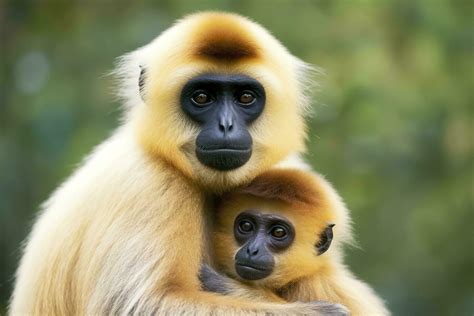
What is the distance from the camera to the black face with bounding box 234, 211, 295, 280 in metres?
9.36

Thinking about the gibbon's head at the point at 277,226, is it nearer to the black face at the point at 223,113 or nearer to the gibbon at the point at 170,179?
the gibbon at the point at 170,179

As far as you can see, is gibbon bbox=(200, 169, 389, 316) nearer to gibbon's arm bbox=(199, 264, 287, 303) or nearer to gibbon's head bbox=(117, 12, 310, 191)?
gibbon's arm bbox=(199, 264, 287, 303)

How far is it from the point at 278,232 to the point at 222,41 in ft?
5.90

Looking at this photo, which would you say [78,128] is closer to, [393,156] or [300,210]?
[393,156]

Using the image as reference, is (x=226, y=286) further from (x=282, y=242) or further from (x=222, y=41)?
(x=222, y=41)

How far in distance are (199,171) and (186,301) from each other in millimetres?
1230

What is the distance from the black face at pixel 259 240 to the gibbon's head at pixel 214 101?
0.38m

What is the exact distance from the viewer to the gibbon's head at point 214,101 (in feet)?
30.7

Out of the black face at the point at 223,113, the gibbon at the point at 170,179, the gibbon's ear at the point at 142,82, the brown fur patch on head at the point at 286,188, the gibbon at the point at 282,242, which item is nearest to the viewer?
the gibbon at the point at 170,179

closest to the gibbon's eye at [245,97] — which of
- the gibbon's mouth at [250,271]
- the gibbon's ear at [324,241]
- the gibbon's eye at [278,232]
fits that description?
the gibbon's eye at [278,232]

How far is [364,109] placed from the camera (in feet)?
58.7

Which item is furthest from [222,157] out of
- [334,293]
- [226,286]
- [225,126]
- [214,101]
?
[334,293]

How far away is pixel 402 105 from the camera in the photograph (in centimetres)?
1819

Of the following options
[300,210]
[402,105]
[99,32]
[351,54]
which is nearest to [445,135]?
[402,105]
